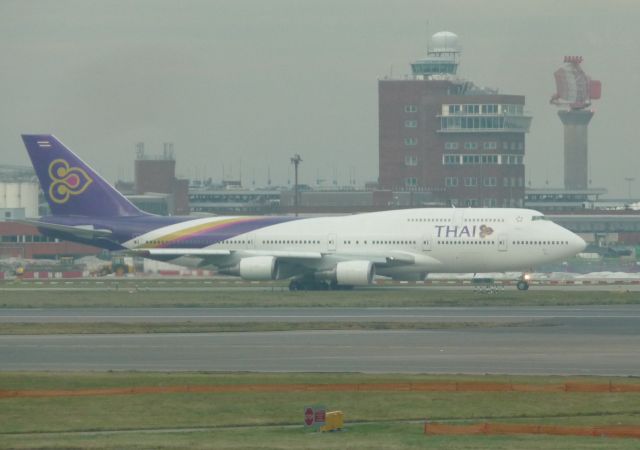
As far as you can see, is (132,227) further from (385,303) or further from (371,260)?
(385,303)

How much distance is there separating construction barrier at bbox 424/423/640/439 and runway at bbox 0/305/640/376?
9070mm

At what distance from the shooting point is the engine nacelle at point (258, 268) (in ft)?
239

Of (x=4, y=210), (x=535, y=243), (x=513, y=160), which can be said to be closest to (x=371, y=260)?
(x=535, y=243)

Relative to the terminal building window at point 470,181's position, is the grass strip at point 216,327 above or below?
below

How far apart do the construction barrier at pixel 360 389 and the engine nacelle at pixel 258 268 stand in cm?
4083

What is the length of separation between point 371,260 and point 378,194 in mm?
95743

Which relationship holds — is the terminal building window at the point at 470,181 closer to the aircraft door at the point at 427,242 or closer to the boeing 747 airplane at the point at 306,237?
the boeing 747 airplane at the point at 306,237

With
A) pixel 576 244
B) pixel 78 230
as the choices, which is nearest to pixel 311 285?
pixel 78 230

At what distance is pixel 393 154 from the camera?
184m

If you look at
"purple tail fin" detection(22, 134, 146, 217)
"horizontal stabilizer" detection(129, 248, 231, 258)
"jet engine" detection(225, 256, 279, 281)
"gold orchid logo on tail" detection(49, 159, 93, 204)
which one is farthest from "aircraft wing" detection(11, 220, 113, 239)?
"jet engine" detection(225, 256, 279, 281)

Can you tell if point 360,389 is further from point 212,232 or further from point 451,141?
point 451,141

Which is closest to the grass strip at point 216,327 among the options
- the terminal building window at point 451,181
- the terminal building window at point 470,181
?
the terminal building window at point 451,181

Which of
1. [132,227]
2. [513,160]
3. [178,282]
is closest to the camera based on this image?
[132,227]

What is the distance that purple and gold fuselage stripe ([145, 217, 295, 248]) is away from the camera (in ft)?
251
